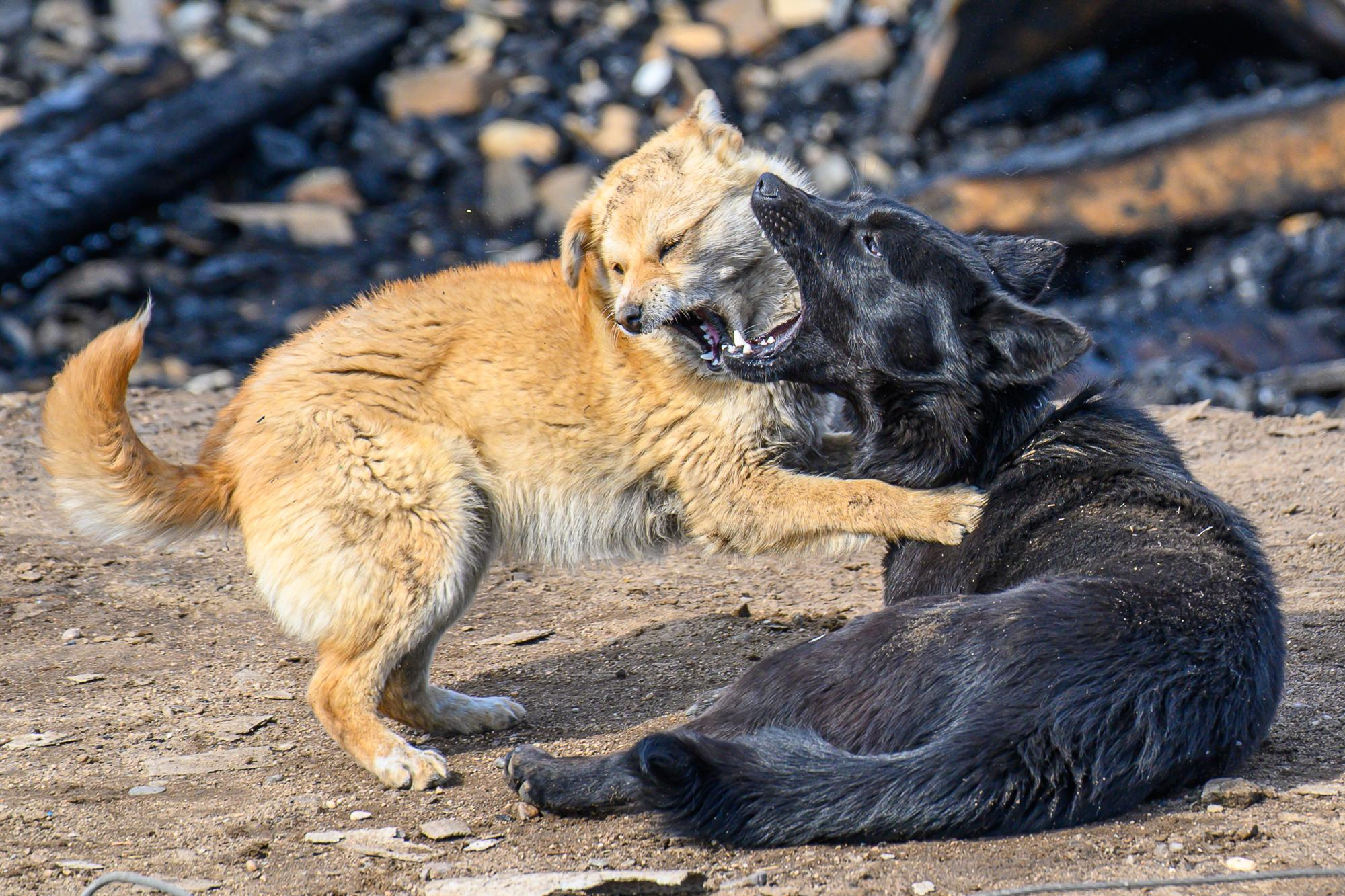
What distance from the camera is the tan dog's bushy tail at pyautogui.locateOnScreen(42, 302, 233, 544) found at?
13.1 ft

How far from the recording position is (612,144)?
1170 cm

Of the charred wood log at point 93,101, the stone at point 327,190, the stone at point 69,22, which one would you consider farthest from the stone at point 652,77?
the stone at point 69,22

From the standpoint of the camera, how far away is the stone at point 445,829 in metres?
3.50

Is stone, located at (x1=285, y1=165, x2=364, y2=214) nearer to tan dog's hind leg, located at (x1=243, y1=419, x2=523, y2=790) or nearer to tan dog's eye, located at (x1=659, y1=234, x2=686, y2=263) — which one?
tan dog's eye, located at (x1=659, y1=234, x2=686, y2=263)

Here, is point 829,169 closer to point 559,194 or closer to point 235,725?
point 559,194

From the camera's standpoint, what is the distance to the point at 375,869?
3291mm

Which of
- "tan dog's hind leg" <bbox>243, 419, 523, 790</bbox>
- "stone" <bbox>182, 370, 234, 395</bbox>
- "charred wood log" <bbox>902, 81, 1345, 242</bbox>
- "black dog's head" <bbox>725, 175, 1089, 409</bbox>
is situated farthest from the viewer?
"charred wood log" <bbox>902, 81, 1345, 242</bbox>

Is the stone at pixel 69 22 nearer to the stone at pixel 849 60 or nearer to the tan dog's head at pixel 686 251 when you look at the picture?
the stone at pixel 849 60

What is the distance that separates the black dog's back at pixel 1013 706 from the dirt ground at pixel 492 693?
12 cm

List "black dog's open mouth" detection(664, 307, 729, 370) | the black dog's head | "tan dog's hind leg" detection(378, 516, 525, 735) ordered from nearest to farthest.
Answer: the black dog's head, "tan dog's hind leg" detection(378, 516, 525, 735), "black dog's open mouth" detection(664, 307, 729, 370)

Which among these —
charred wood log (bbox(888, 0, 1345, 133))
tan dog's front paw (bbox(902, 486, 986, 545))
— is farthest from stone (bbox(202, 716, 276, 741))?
charred wood log (bbox(888, 0, 1345, 133))

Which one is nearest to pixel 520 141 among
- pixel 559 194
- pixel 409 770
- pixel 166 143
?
pixel 559 194

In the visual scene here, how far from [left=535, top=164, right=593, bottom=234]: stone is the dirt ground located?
175 inches

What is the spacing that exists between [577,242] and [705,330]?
1.98 feet
